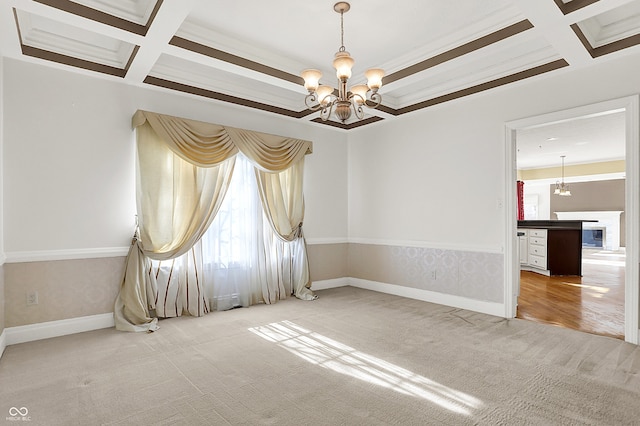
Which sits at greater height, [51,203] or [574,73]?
[574,73]

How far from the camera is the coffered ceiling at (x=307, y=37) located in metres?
2.74

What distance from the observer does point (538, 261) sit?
732 centimetres

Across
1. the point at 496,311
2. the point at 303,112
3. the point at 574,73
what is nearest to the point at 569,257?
the point at 496,311

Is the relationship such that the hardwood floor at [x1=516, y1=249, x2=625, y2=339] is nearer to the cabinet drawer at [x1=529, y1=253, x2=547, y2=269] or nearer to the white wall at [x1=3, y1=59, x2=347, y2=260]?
the cabinet drawer at [x1=529, y1=253, x2=547, y2=269]

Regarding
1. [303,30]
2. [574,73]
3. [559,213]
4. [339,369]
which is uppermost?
[303,30]

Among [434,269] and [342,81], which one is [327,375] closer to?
[342,81]

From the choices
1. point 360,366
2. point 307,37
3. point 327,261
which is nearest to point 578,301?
point 327,261

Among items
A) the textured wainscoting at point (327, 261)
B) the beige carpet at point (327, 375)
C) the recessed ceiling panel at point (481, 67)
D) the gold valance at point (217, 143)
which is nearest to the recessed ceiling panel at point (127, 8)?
the gold valance at point (217, 143)

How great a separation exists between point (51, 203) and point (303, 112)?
3263mm

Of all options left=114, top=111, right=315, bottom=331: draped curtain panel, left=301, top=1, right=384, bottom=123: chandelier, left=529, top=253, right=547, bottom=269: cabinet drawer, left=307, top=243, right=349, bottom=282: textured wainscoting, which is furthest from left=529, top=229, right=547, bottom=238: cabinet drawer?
left=301, top=1, right=384, bottom=123: chandelier

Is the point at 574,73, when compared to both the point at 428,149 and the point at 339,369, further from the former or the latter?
the point at 339,369

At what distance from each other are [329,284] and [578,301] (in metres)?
3.59

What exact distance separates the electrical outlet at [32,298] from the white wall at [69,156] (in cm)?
40

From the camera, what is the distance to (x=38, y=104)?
11.3 ft
